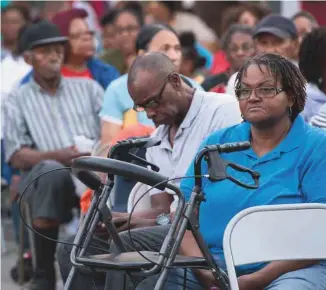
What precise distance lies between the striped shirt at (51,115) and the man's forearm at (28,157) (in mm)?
63

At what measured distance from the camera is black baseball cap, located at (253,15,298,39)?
8180 millimetres

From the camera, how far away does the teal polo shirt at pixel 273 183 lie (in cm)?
477

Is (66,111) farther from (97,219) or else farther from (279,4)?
(279,4)

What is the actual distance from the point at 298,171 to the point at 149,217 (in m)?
1.24

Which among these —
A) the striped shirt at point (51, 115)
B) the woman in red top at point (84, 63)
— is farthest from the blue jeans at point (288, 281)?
the woman in red top at point (84, 63)

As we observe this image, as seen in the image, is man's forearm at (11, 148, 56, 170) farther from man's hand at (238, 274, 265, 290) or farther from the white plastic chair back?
man's hand at (238, 274, 265, 290)

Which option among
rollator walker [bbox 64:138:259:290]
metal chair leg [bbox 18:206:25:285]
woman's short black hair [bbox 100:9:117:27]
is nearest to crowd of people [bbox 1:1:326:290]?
metal chair leg [bbox 18:206:25:285]

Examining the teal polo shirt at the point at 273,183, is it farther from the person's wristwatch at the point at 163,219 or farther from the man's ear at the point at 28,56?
the man's ear at the point at 28,56

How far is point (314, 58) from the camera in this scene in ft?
22.8

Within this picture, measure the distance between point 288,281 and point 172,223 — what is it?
594 millimetres

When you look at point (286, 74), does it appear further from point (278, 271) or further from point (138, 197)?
point (138, 197)

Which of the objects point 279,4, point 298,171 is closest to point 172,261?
point 298,171

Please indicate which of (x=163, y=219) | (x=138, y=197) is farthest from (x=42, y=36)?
(x=163, y=219)

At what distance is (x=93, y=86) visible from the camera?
823 cm
